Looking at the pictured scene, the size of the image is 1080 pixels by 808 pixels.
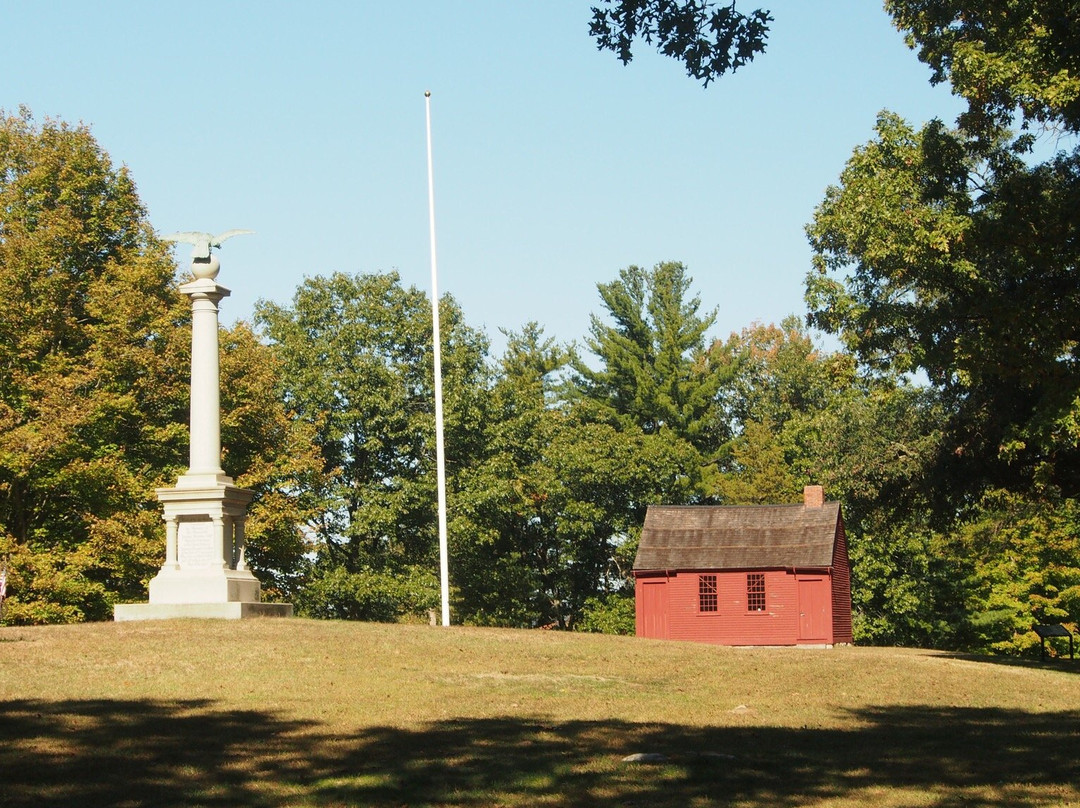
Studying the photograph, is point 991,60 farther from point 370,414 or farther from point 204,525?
point 370,414

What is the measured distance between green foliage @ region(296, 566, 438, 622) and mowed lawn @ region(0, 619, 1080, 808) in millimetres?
27439

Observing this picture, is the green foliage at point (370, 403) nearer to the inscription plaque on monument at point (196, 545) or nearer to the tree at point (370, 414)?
the tree at point (370, 414)

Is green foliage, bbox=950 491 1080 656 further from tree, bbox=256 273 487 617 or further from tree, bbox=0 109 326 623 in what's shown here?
tree, bbox=0 109 326 623

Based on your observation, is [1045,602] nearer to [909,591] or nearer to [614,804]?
[909,591]

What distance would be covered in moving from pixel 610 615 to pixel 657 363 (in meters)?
18.2

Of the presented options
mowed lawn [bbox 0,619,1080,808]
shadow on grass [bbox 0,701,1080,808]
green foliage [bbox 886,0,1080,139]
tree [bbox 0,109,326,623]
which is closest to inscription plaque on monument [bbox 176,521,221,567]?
mowed lawn [bbox 0,619,1080,808]

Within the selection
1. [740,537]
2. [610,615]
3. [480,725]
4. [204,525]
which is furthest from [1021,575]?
[480,725]

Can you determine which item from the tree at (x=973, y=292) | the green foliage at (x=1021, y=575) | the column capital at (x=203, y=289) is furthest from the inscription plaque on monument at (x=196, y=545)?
the green foliage at (x=1021, y=575)

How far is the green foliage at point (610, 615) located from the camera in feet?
191

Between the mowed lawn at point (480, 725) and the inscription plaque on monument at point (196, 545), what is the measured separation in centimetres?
314

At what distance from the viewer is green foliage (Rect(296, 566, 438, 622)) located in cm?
5119

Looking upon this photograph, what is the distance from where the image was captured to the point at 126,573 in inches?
1505

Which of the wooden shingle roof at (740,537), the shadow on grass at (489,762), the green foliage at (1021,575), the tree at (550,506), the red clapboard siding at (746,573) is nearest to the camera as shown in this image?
the shadow on grass at (489,762)

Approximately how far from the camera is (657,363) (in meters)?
71.7
